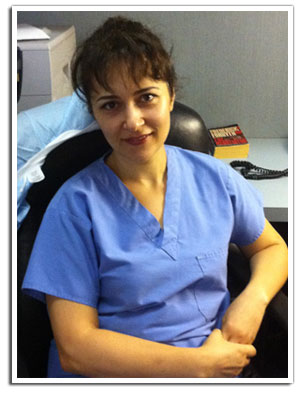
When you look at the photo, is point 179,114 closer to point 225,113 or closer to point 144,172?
point 144,172

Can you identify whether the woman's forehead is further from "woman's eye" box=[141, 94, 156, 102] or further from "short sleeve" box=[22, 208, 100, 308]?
"short sleeve" box=[22, 208, 100, 308]

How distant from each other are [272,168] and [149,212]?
53 cm

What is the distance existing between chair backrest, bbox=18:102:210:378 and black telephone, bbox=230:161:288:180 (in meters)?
0.47

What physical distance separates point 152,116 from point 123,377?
0.44 metres

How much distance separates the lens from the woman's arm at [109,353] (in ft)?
2.64

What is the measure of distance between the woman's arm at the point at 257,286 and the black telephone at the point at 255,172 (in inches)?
10.6

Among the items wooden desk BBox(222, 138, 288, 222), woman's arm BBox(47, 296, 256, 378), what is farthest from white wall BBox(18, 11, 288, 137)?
woman's arm BBox(47, 296, 256, 378)

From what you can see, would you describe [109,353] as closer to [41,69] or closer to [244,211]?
[244,211]

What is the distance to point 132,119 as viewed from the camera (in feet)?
2.61

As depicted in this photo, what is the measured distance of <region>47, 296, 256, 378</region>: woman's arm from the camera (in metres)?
0.80

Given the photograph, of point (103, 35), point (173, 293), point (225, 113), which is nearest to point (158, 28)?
point (225, 113)

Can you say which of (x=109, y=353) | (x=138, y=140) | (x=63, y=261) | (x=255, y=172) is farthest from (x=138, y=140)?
(x=255, y=172)

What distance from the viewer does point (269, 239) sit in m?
1.02
